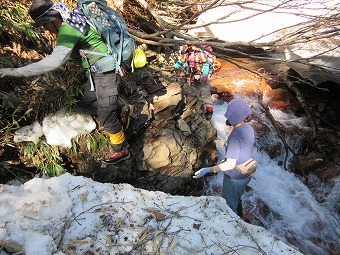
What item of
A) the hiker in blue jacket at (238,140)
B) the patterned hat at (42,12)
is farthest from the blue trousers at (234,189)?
the patterned hat at (42,12)

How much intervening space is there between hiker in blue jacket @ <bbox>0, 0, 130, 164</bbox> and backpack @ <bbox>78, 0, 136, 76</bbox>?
70mm

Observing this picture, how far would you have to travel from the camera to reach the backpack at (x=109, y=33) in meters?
3.04

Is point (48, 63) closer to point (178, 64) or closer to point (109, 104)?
point (109, 104)

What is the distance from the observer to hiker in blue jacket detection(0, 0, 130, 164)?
2.71 metres

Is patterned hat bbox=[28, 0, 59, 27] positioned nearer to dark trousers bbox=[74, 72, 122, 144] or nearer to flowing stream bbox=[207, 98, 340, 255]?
dark trousers bbox=[74, 72, 122, 144]

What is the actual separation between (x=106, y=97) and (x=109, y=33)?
86 cm

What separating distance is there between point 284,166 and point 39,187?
18.5ft

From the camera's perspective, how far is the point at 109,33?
125 inches

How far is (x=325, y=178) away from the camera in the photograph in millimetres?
5801

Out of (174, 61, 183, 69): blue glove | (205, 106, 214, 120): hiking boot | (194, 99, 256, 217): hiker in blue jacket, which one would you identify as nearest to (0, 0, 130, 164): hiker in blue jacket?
(194, 99, 256, 217): hiker in blue jacket

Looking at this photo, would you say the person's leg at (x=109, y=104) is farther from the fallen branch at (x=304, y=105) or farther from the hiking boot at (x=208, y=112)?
the fallen branch at (x=304, y=105)

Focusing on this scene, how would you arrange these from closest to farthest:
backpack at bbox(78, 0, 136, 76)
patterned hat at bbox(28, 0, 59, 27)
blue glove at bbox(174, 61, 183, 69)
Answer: patterned hat at bbox(28, 0, 59, 27)
backpack at bbox(78, 0, 136, 76)
blue glove at bbox(174, 61, 183, 69)

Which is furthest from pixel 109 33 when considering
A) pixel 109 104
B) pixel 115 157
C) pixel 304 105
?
pixel 304 105

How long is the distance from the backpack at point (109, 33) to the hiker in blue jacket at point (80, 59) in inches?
2.8
